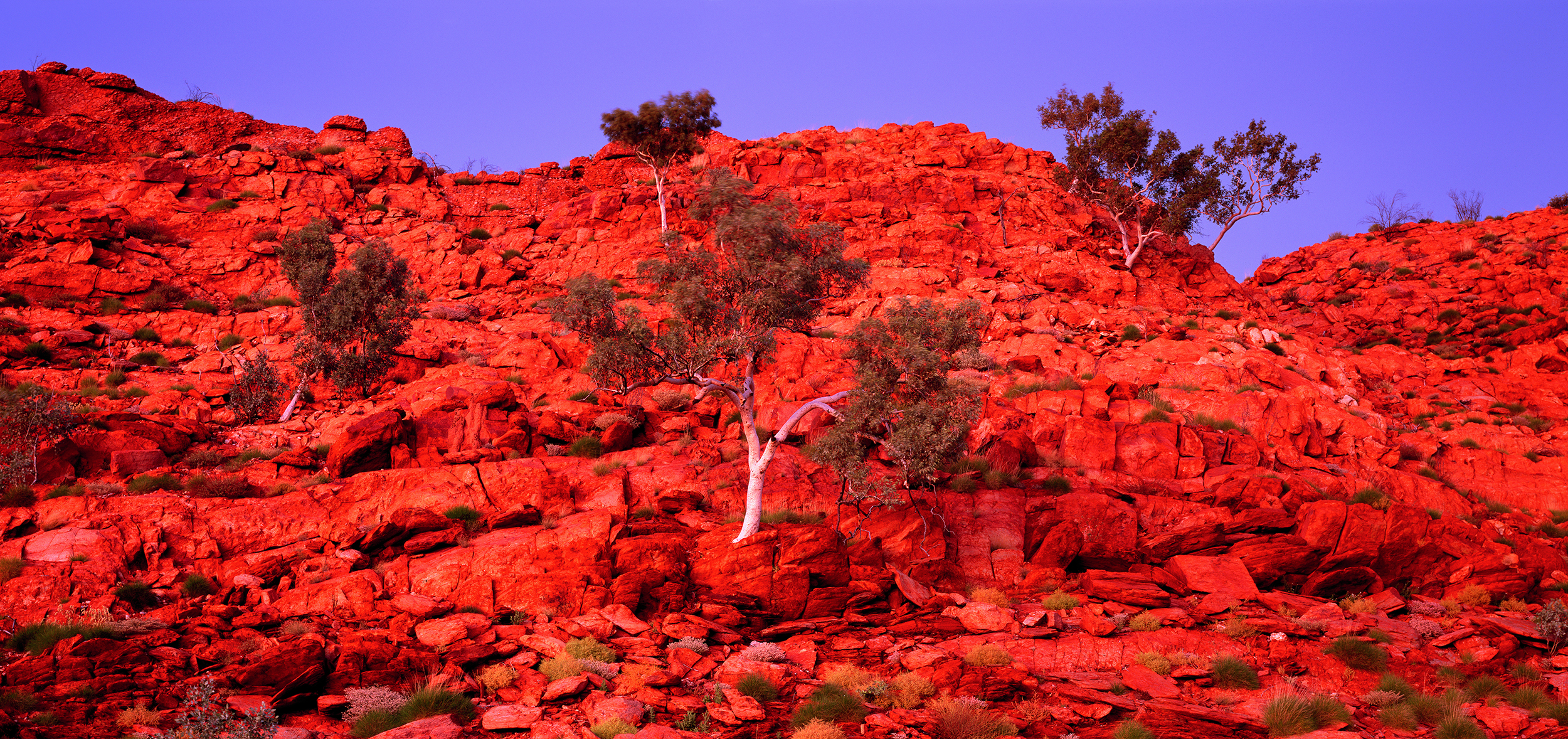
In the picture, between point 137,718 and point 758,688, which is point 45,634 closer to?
point 137,718

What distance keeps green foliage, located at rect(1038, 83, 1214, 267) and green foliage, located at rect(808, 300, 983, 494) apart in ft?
76.3

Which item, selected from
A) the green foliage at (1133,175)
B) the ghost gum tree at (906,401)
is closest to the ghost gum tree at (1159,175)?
the green foliage at (1133,175)

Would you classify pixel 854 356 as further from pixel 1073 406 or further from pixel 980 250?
pixel 980 250

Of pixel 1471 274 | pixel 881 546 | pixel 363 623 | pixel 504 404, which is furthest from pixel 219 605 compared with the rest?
pixel 1471 274

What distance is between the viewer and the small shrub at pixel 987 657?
1333cm

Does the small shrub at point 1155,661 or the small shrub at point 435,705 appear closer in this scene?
the small shrub at point 435,705

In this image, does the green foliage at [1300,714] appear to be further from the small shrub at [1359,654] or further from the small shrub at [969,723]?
the small shrub at [969,723]

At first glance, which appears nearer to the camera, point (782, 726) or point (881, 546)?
point (782, 726)

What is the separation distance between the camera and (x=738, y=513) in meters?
18.6

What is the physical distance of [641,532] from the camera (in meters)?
17.0

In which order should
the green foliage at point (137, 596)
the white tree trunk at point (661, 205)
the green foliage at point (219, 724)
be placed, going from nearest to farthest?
1. the green foliage at point (219, 724)
2. the green foliage at point (137, 596)
3. the white tree trunk at point (661, 205)

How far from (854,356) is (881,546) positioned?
13.1 feet

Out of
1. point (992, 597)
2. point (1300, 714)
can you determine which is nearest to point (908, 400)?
point (992, 597)

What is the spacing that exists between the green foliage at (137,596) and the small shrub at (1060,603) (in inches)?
603
